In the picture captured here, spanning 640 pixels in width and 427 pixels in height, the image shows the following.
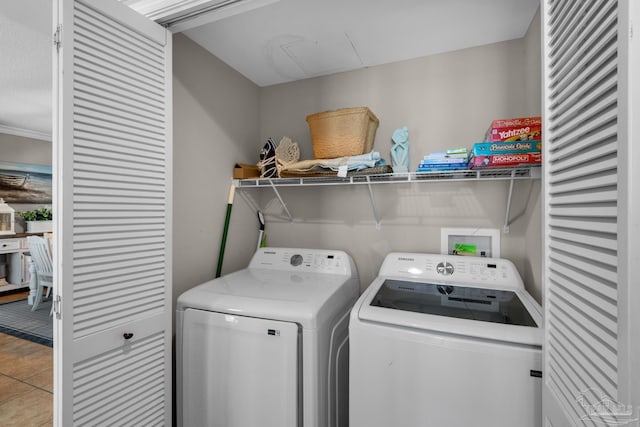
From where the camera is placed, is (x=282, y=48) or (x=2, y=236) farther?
(x=2, y=236)

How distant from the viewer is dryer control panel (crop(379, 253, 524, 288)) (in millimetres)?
1680

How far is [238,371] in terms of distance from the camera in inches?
56.7

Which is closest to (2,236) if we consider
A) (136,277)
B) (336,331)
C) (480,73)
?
(136,277)

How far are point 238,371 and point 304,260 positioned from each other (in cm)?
82

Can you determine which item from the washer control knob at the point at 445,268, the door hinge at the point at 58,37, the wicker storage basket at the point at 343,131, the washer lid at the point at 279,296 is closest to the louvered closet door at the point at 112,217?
the door hinge at the point at 58,37

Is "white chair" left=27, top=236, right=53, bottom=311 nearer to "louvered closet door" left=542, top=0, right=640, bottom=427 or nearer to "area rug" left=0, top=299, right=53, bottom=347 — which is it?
"area rug" left=0, top=299, right=53, bottom=347

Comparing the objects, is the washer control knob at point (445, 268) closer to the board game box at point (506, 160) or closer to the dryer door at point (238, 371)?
the board game box at point (506, 160)

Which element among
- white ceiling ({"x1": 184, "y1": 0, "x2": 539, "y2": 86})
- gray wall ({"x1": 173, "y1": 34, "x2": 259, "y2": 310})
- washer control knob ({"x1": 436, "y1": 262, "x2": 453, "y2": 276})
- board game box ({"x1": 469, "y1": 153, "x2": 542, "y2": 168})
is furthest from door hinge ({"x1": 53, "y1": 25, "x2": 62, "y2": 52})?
washer control knob ({"x1": 436, "y1": 262, "x2": 453, "y2": 276})

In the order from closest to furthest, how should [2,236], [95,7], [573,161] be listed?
[573,161] → [95,7] → [2,236]

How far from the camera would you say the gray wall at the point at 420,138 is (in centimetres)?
183

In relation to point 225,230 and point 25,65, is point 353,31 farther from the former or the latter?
point 25,65

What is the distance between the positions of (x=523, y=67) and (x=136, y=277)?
2.30 meters

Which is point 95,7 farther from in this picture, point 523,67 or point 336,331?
point 523,67

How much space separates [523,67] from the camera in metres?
1.81
